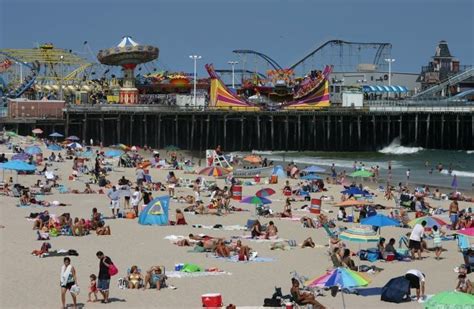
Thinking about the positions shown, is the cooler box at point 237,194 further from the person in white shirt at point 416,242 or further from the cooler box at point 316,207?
A: the person in white shirt at point 416,242

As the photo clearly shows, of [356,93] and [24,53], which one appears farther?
[24,53]

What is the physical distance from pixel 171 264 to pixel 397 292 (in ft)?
15.0

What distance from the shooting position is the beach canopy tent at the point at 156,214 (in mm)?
21141

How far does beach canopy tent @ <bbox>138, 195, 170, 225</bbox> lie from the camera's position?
21.1 meters

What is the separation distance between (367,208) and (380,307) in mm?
10352

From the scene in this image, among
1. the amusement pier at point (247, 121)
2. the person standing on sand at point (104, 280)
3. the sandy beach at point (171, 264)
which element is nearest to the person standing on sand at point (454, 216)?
the sandy beach at point (171, 264)

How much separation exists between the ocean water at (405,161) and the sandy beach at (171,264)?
17459mm

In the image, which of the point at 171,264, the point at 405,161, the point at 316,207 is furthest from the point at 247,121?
the point at 171,264

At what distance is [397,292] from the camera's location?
44.8ft

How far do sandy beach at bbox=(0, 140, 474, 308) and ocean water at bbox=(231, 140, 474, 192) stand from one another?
17.5 metres

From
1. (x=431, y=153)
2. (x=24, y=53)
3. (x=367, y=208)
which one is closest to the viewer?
(x=367, y=208)

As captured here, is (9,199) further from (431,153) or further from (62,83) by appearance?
(62,83)

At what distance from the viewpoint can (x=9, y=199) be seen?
24703 mm

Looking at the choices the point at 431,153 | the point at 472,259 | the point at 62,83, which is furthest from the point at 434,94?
the point at 472,259
